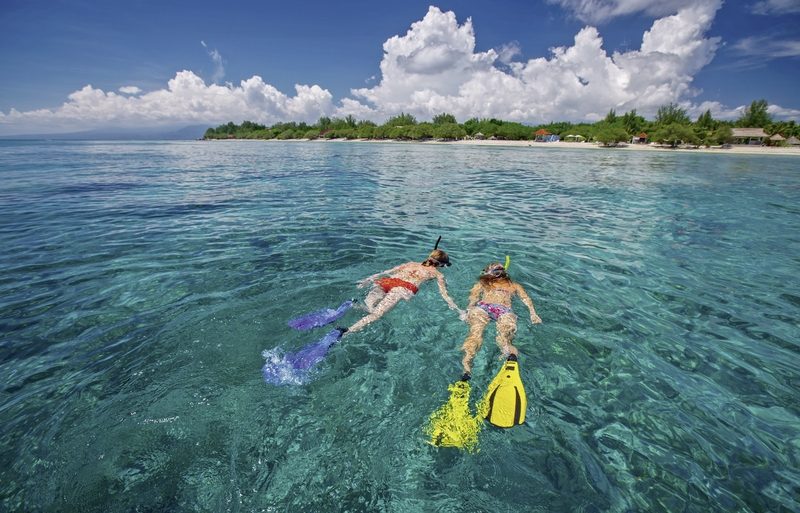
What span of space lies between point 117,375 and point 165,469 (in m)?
2.11

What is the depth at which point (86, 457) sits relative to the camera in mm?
3594

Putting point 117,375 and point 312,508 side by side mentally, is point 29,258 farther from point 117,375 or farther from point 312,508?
point 312,508

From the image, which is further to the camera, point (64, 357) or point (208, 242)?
point (208, 242)

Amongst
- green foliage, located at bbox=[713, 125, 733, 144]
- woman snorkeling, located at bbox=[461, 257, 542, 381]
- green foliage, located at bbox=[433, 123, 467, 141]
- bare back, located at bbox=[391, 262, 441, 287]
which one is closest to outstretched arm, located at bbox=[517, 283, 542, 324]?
woman snorkeling, located at bbox=[461, 257, 542, 381]

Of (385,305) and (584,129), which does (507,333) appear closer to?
(385,305)

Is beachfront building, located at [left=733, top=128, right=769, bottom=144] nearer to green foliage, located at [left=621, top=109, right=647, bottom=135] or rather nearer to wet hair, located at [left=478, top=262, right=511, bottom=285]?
green foliage, located at [left=621, top=109, right=647, bottom=135]

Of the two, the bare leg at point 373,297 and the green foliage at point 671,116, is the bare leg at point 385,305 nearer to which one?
the bare leg at point 373,297

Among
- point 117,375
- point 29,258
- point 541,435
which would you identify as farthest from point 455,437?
point 29,258

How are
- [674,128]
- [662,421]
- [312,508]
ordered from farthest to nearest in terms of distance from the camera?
[674,128] → [662,421] → [312,508]

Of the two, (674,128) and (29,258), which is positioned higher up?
(674,128)

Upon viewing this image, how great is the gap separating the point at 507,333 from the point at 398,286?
2344 mm

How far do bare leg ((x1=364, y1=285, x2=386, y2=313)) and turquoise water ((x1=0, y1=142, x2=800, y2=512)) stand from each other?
1.40ft

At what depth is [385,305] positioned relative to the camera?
656 centimetres

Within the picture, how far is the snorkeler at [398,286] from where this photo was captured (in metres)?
6.41
